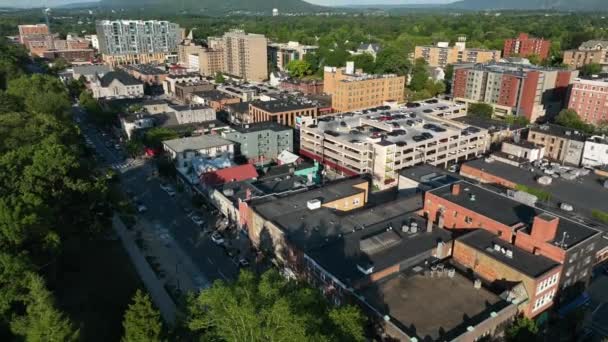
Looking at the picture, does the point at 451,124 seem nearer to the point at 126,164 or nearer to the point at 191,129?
the point at 191,129

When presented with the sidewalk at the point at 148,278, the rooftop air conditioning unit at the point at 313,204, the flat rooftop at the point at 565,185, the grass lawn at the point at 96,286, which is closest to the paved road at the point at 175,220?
the sidewalk at the point at 148,278

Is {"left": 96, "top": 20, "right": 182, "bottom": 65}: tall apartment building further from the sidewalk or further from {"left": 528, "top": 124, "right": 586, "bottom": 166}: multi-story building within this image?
Result: {"left": 528, "top": 124, "right": 586, "bottom": 166}: multi-story building

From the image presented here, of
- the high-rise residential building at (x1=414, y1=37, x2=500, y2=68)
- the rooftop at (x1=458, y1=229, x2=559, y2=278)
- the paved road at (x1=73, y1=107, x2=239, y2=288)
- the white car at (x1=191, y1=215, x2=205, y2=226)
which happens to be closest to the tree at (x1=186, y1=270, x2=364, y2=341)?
the rooftop at (x1=458, y1=229, x2=559, y2=278)

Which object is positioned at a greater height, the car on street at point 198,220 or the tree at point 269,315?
the tree at point 269,315

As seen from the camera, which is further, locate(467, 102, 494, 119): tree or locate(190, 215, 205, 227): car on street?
locate(467, 102, 494, 119): tree

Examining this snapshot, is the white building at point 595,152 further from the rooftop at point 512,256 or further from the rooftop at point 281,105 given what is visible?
the rooftop at point 281,105

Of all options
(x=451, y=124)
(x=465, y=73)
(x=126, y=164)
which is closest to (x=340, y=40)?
(x=465, y=73)
